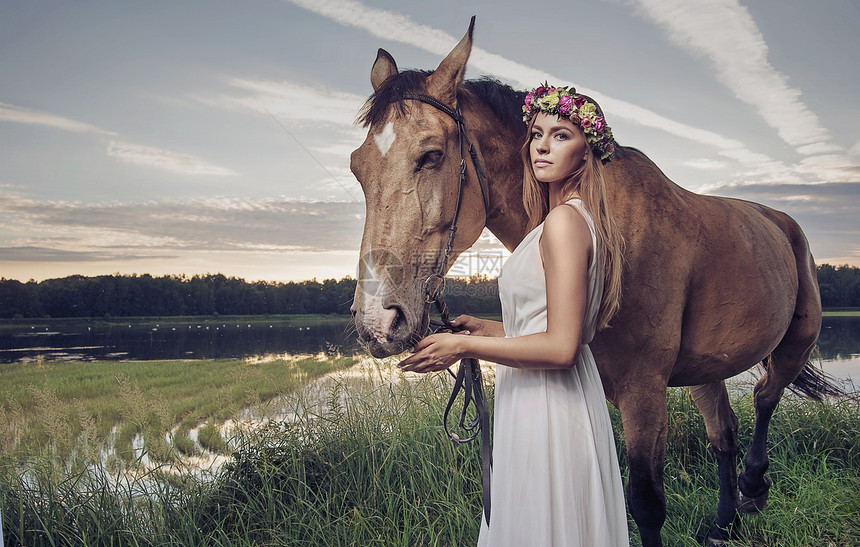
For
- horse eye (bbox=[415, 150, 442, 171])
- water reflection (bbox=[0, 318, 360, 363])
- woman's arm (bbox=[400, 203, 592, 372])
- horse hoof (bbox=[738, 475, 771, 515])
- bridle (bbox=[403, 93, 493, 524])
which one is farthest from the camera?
water reflection (bbox=[0, 318, 360, 363])

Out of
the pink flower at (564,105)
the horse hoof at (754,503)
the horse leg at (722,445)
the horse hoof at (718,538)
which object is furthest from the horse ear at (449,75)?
the horse hoof at (754,503)

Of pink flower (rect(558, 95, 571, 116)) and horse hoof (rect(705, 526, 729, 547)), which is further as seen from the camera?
horse hoof (rect(705, 526, 729, 547))

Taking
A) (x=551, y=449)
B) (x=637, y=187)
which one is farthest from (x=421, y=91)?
(x=551, y=449)

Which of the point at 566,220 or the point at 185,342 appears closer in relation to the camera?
the point at 566,220

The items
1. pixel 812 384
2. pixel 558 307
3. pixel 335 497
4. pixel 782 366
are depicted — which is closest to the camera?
pixel 558 307

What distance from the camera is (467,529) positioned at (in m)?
2.98

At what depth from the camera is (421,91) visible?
87.0 inches

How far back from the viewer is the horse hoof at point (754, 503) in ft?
11.1

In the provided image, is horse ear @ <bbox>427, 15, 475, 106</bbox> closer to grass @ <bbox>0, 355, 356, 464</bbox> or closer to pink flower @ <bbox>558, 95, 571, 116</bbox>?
pink flower @ <bbox>558, 95, 571, 116</bbox>

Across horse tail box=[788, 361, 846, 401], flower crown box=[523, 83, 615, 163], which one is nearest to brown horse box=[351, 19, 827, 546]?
flower crown box=[523, 83, 615, 163]

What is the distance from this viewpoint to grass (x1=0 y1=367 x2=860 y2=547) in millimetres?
3014

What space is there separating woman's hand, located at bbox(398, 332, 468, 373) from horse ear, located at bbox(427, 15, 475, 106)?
129 centimetres

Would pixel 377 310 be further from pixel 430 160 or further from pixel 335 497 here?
pixel 335 497

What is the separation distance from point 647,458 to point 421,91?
2.11m
